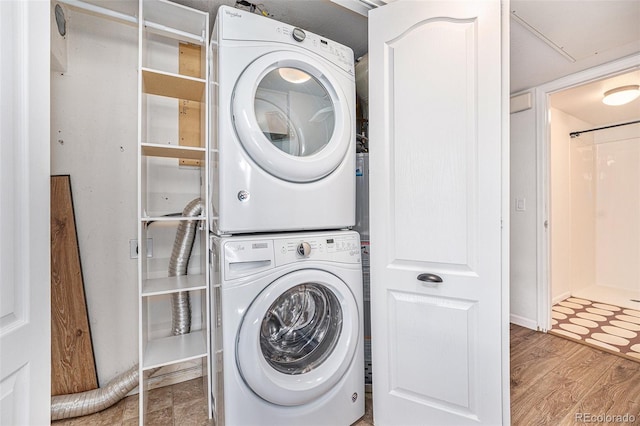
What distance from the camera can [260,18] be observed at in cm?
125

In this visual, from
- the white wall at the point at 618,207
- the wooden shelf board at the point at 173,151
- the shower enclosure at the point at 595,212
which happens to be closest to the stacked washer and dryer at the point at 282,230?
the wooden shelf board at the point at 173,151

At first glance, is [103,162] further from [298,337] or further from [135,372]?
Answer: [298,337]

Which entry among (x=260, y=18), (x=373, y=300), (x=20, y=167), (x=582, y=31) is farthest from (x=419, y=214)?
(x=582, y=31)

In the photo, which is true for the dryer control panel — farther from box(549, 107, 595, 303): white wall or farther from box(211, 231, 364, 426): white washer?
box(549, 107, 595, 303): white wall

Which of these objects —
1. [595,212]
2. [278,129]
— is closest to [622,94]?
[595,212]

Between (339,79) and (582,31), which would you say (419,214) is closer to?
(339,79)

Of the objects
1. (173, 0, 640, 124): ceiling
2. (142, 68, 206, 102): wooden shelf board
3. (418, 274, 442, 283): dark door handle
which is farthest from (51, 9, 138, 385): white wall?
(418, 274, 442, 283): dark door handle

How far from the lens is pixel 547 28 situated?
170 centimetres

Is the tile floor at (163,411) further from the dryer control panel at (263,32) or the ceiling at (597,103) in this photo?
the ceiling at (597,103)

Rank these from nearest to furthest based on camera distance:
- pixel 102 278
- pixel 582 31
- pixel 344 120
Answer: pixel 344 120
pixel 102 278
pixel 582 31

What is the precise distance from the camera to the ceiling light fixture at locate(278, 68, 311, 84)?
1332 millimetres

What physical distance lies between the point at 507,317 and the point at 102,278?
204 cm

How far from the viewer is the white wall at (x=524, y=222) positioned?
8.31ft

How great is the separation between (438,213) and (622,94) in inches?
100
